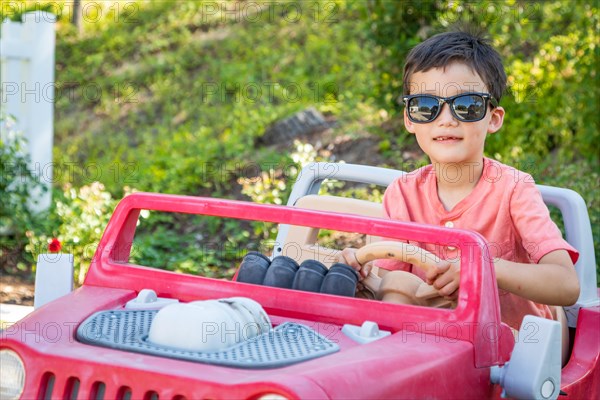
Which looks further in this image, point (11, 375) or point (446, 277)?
point (446, 277)

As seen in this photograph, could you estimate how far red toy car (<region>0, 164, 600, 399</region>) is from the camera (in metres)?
1.79

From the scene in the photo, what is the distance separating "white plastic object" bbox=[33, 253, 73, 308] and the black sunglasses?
1063 millimetres

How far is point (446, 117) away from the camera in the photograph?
8.71 ft

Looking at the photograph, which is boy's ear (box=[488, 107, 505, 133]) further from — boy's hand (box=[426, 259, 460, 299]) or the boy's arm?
boy's hand (box=[426, 259, 460, 299])

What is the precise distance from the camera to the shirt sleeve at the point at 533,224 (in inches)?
101

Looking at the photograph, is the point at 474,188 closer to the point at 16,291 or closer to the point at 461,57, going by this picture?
the point at 461,57

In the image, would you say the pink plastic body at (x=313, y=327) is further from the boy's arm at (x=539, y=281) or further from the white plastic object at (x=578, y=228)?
the white plastic object at (x=578, y=228)

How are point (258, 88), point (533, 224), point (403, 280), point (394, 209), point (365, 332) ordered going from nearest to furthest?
1. point (365, 332)
2. point (403, 280)
3. point (533, 224)
4. point (394, 209)
5. point (258, 88)

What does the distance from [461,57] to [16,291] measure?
3.60 m

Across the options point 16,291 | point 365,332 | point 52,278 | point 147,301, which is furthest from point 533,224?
point 16,291

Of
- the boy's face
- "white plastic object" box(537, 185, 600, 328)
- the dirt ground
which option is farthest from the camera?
the dirt ground

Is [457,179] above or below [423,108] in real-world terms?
below

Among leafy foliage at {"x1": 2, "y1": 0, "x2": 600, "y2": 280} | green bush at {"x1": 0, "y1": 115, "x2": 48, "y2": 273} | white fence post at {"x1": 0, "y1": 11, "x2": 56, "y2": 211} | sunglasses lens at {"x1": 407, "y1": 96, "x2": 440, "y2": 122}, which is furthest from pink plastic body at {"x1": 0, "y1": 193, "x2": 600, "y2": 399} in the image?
A: white fence post at {"x1": 0, "y1": 11, "x2": 56, "y2": 211}

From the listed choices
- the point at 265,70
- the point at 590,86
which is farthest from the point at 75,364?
the point at 265,70
